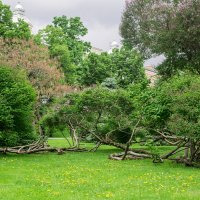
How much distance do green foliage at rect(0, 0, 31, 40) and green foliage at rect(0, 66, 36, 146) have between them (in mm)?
19191

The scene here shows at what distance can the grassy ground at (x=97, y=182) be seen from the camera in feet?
32.3

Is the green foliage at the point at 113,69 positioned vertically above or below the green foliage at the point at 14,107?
above

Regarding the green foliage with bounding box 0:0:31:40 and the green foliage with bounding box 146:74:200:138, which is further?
the green foliage with bounding box 0:0:31:40

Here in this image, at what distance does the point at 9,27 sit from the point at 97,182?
111 ft

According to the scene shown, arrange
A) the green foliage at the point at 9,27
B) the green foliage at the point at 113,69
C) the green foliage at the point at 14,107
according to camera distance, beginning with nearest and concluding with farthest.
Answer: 1. the green foliage at the point at 14,107
2. the green foliage at the point at 9,27
3. the green foliage at the point at 113,69

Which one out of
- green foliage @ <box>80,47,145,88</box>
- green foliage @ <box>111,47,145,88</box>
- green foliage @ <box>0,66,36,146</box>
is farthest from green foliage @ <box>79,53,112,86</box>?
green foliage @ <box>0,66,36,146</box>

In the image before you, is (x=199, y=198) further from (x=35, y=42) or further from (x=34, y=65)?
(x=35, y=42)

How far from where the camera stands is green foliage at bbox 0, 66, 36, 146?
20969mm

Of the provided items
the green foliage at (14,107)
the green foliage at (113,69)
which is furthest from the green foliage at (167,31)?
the green foliage at (113,69)

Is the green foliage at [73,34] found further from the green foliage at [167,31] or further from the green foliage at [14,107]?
the green foliage at [14,107]

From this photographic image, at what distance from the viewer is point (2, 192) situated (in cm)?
1024

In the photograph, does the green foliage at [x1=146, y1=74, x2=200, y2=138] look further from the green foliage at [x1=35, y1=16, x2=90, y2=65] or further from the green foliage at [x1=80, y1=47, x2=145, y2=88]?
the green foliage at [x1=35, y1=16, x2=90, y2=65]

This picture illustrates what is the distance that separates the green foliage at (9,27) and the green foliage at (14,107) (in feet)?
63.0

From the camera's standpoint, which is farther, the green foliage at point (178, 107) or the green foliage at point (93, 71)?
the green foliage at point (93, 71)
